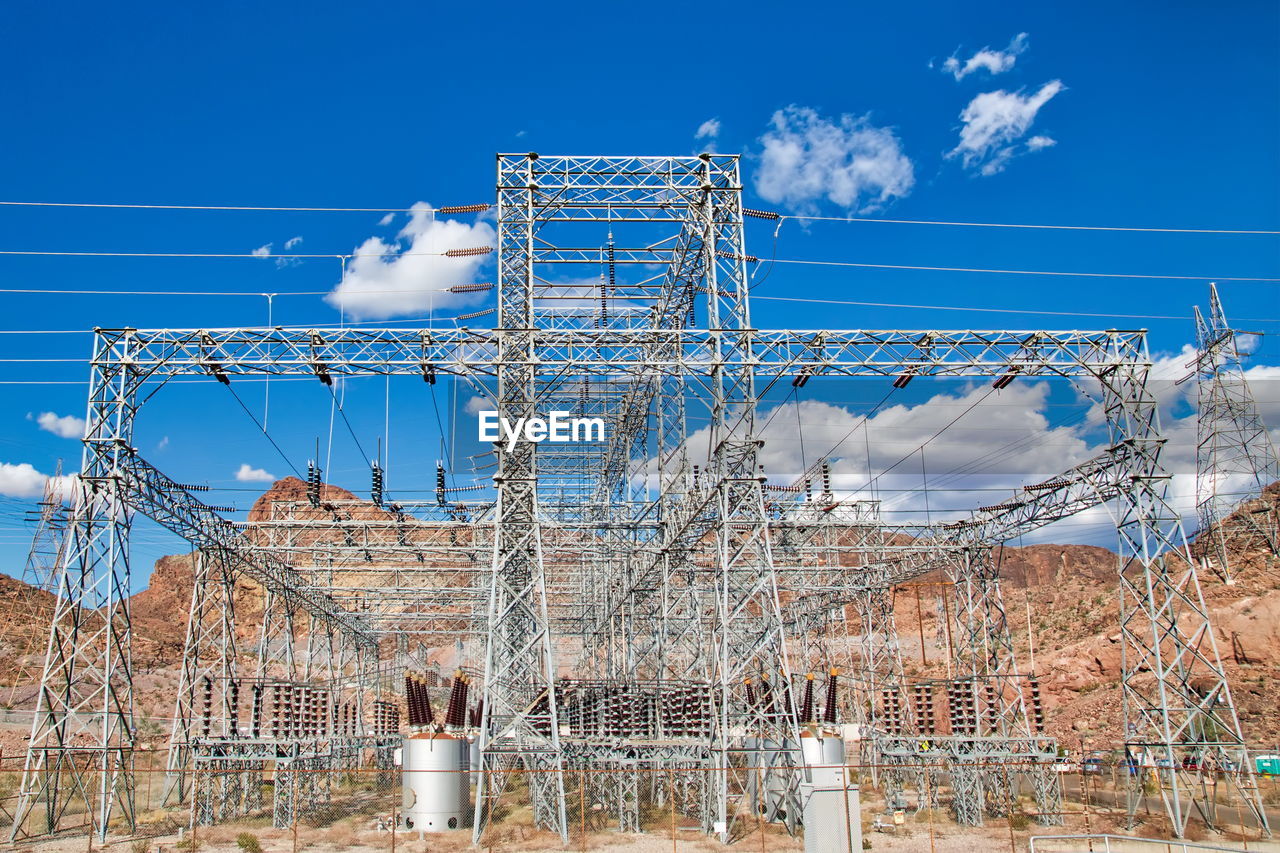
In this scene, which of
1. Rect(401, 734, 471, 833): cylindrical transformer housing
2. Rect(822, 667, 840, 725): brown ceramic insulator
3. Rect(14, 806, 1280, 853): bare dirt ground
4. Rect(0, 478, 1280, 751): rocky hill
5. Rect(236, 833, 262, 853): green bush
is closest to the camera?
Rect(14, 806, 1280, 853): bare dirt ground

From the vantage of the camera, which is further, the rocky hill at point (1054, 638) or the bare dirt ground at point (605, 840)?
the rocky hill at point (1054, 638)

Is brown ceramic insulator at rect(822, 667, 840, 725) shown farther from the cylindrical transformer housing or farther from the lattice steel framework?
the cylindrical transformer housing

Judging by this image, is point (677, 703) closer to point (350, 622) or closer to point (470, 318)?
point (470, 318)

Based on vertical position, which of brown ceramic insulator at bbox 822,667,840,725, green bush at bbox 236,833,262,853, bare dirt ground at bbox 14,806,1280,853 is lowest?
bare dirt ground at bbox 14,806,1280,853

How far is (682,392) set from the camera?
26.8 m

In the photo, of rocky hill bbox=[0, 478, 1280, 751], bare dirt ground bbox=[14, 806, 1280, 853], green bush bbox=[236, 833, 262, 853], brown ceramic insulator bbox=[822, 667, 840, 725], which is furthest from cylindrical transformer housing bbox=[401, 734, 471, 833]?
rocky hill bbox=[0, 478, 1280, 751]

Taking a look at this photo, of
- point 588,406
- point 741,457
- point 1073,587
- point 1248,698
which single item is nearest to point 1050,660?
point 1248,698

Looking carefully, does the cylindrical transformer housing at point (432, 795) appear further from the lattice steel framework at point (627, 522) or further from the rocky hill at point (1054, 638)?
the rocky hill at point (1054, 638)

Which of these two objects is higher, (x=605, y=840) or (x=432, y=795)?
(x=432, y=795)

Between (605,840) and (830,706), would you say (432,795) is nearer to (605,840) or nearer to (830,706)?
(605,840)

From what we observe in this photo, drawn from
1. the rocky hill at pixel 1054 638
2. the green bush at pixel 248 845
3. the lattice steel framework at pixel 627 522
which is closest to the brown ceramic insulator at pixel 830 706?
the lattice steel framework at pixel 627 522

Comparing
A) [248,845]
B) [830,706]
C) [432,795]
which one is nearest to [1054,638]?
[830,706]

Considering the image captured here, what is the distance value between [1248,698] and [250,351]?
128ft

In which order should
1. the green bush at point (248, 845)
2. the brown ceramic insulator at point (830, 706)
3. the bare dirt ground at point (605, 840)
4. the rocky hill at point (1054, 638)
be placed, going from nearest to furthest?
the bare dirt ground at point (605, 840) < the green bush at point (248, 845) < the brown ceramic insulator at point (830, 706) < the rocky hill at point (1054, 638)
